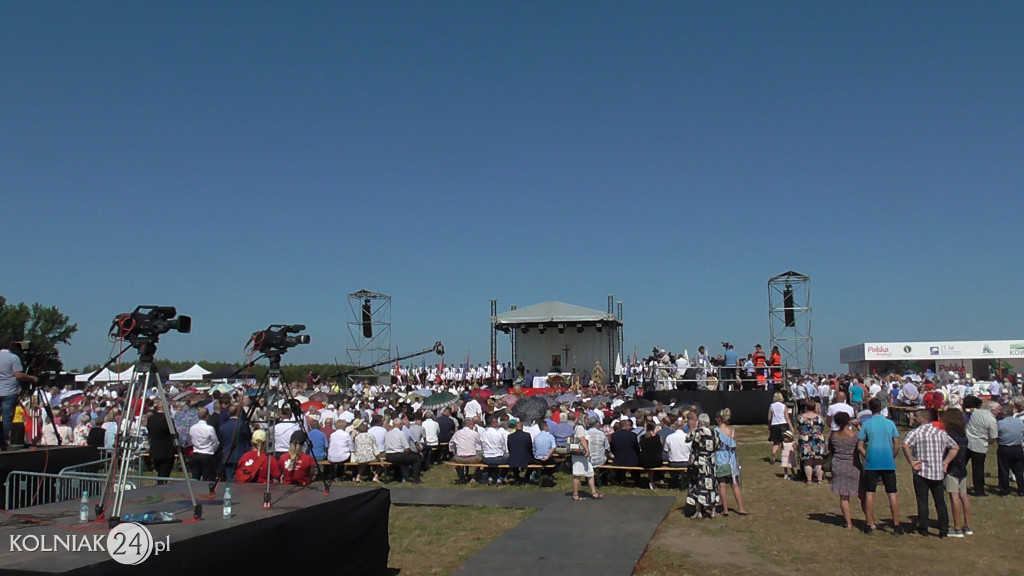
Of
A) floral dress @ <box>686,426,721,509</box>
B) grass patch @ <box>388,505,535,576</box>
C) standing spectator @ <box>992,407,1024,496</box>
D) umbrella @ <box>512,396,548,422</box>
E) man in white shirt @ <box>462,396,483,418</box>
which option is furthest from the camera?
man in white shirt @ <box>462,396,483,418</box>

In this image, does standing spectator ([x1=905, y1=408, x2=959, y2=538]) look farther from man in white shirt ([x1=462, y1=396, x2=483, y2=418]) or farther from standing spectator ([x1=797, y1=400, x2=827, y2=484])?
man in white shirt ([x1=462, y1=396, x2=483, y2=418])

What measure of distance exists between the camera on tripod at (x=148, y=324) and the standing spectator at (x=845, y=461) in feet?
23.3

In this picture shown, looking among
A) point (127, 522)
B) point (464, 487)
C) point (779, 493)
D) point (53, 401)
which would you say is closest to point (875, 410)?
point (779, 493)

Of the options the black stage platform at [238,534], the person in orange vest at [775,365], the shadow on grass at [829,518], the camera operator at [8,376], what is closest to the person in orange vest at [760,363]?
the person in orange vest at [775,365]

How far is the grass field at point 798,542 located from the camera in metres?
6.96

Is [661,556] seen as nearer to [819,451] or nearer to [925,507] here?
[925,507]

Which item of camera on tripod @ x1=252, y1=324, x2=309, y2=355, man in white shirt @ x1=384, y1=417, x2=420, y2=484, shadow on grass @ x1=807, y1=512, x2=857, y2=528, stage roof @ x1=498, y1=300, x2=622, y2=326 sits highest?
stage roof @ x1=498, y1=300, x2=622, y2=326

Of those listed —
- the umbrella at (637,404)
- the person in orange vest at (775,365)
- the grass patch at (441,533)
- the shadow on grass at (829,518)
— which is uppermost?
the person in orange vest at (775,365)

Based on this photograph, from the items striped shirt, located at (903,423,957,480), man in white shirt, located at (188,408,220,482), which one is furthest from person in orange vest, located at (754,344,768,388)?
man in white shirt, located at (188,408,220,482)

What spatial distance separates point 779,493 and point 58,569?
391 inches

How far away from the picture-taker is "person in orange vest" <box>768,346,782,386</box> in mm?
22078

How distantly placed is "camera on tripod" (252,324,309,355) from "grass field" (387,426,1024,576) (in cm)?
277

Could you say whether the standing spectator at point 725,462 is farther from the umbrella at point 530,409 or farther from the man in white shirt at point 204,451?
the man in white shirt at point 204,451

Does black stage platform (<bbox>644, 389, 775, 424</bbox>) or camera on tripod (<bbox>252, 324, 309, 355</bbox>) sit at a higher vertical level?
camera on tripod (<bbox>252, 324, 309, 355</bbox>)
